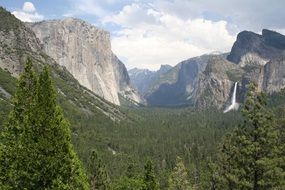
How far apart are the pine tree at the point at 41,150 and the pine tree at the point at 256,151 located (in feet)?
47.3

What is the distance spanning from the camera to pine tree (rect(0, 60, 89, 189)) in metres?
29.3

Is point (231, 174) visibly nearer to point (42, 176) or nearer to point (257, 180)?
point (257, 180)

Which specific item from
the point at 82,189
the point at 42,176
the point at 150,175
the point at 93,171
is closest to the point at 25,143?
the point at 42,176

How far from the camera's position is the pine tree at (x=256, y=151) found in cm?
3747

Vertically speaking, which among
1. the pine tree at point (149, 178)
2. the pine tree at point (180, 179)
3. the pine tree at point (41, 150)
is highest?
the pine tree at point (41, 150)

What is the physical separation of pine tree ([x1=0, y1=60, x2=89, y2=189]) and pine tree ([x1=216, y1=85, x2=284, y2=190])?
47.3ft

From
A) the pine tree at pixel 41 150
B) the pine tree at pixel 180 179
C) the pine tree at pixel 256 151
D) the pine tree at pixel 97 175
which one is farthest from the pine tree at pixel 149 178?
the pine tree at pixel 41 150

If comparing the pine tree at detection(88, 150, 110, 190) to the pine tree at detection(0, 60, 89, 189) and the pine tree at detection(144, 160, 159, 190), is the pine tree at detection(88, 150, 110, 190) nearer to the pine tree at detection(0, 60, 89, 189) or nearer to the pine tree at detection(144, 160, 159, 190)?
the pine tree at detection(144, 160, 159, 190)

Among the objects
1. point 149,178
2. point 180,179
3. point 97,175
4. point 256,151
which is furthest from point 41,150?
point 180,179

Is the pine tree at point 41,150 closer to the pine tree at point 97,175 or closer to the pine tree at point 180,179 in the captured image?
the pine tree at point 97,175

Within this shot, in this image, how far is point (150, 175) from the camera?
62906mm

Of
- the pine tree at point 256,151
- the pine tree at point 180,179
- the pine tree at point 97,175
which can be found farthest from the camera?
the pine tree at point 180,179

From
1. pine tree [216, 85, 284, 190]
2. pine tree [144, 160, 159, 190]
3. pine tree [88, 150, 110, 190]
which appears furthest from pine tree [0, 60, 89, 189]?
pine tree [88, 150, 110, 190]

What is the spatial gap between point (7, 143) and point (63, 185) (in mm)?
5320
